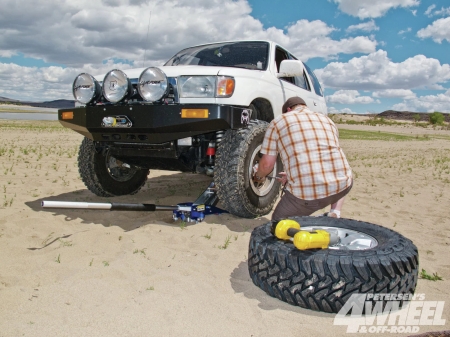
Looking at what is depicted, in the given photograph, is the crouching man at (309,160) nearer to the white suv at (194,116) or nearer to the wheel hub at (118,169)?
the white suv at (194,116)

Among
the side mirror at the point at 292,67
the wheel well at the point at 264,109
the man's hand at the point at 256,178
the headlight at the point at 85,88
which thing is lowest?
the man's hand at the point at 256,178

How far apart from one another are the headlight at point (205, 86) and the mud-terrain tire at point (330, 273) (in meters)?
1.69

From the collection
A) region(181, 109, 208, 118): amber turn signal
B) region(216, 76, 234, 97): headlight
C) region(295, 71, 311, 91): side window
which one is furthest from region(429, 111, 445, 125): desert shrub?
region(181, 109, 208, 118): amber turn signal

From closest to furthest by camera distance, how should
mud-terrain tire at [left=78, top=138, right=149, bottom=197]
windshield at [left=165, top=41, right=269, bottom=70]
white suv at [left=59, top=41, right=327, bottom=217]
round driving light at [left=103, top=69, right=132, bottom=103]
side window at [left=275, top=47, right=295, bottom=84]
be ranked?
white suv at [left=59, top=41, right=327, bottom=217], round driving light at [left=103, top=69, right=132, bottom=103], windshield at [left=165, top=41, right=269, bottom=70], mud-terrain tire at [left=78, top=138, right=149, bottom=197], side window at [left=275, top=47, right=295, bottom=84]

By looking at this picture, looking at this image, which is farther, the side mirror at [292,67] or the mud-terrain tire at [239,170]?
the side mirror at [292,67]

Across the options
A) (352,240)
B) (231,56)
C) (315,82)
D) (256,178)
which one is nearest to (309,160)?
(352,240)

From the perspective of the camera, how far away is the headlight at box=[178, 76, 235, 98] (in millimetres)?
3771

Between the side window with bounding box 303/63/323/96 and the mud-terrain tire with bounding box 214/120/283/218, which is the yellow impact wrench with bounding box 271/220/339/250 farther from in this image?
the side window with bounding box 303/63/323/96

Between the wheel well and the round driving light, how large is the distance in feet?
4.71

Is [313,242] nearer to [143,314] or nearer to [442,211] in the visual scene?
[143,314]

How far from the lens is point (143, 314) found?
2.34m

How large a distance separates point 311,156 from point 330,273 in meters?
1.22

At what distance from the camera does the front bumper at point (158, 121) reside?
3699 mm

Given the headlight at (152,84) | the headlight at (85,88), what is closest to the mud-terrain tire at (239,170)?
the headlight at (152,84)
